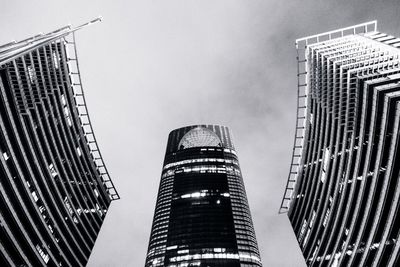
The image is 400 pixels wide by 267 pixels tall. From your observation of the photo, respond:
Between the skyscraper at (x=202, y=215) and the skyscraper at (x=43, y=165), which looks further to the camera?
the skyscraper at (x=202, y=215)

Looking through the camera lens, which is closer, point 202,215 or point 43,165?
point 43,165

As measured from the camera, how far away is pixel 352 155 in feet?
218

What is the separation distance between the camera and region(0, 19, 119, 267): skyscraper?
55.7m

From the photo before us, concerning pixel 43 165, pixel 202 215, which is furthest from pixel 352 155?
pixel 202 215

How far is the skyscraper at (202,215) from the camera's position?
134m

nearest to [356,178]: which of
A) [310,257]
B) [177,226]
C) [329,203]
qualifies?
[329,203]

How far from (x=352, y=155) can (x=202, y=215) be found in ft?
302

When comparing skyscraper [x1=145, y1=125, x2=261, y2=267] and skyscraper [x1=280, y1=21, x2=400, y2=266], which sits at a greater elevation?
skyscraper [x1=145, y1=125, x2=261, y2=267]

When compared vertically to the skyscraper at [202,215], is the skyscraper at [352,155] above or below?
below

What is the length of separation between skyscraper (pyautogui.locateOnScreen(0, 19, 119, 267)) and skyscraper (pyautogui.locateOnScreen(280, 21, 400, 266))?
5079 cm

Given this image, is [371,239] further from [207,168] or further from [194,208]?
[207,168]

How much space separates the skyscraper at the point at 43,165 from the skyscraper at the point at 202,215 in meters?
53.6

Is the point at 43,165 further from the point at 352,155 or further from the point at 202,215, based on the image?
the point at 202,215

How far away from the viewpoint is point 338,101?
2830 inches
